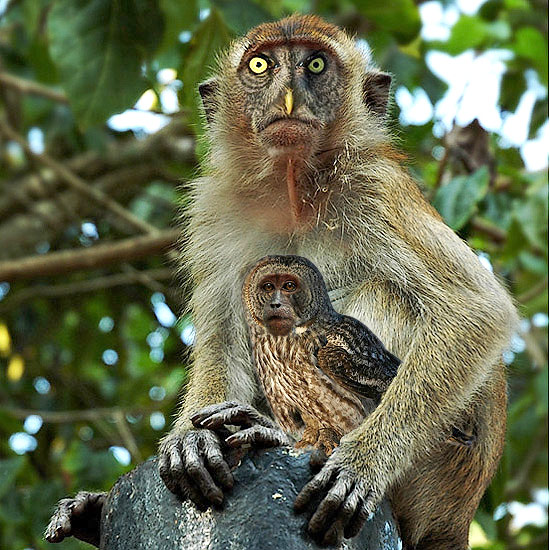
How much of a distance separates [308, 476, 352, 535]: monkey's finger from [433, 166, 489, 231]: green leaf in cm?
234

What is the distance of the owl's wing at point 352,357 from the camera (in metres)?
2.96

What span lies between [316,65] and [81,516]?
1812mm

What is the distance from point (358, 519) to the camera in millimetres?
2658

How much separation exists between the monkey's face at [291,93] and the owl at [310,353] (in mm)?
527

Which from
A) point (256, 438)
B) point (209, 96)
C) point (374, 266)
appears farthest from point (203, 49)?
point (256, 438)

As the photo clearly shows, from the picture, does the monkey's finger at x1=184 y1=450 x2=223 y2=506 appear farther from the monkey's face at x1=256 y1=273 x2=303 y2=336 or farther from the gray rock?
the monkey's face at x1=256 y1=273 x2=303 y2=336

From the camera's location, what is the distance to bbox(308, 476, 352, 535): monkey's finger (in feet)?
8.14

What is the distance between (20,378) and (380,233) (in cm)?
539

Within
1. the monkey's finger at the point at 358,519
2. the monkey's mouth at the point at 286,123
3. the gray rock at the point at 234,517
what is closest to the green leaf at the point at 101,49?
the monkey's mouth at the point at 286,123

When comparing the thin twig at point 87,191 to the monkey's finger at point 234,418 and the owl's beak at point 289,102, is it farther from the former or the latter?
the monkey's finger at point 234,418

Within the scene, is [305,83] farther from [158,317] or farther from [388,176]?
[158,317]

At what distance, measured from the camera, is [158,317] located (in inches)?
310

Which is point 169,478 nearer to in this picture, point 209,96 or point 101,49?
point 209,96

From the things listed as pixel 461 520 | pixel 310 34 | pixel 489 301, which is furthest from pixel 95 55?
pixel 461 520
